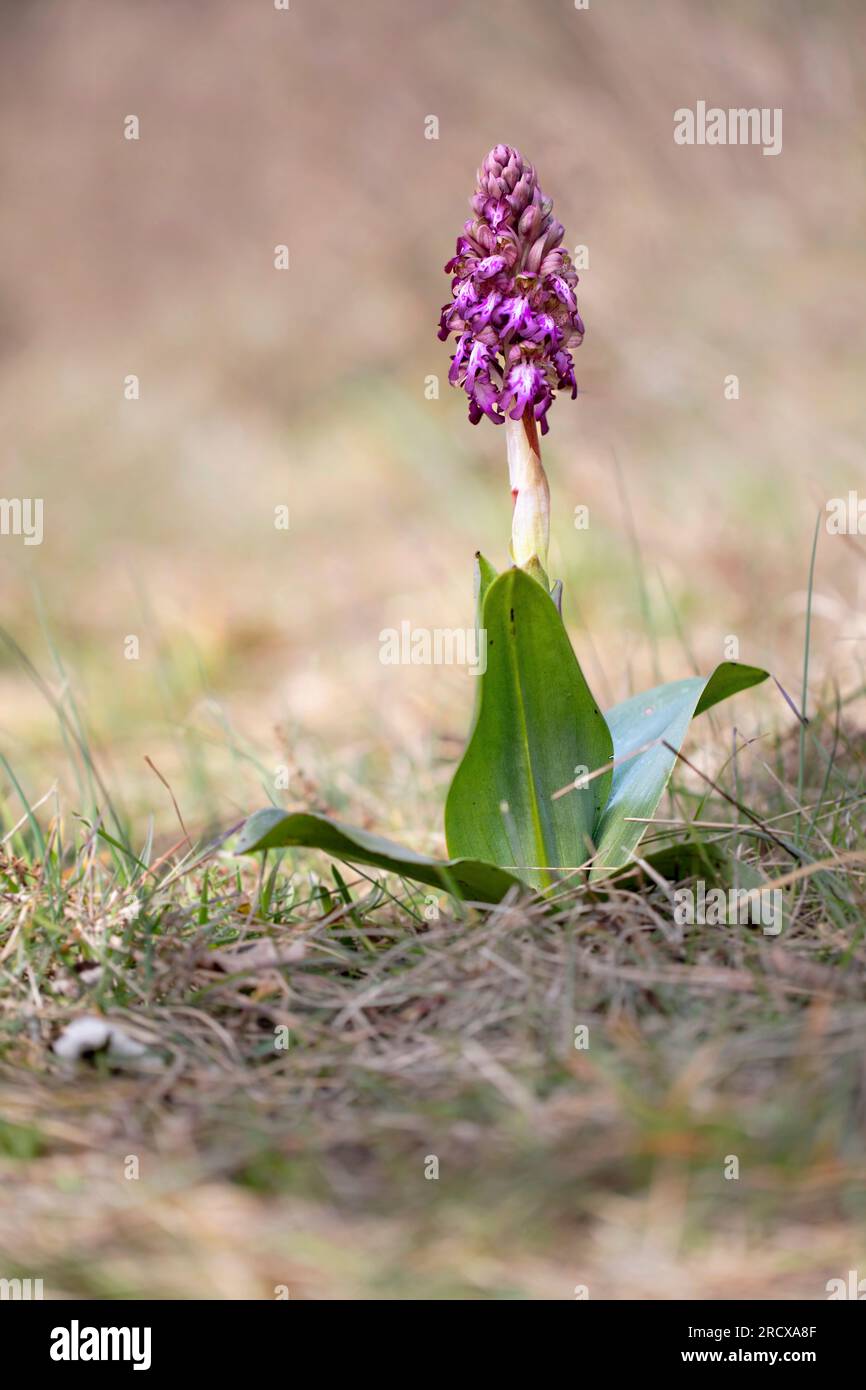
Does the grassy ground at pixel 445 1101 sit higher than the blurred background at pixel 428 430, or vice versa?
the blurred background at pixel 428 430

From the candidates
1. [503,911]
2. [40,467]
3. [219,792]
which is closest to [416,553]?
[219,792]

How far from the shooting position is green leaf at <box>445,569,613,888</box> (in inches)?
74.6

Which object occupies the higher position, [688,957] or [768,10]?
[768,10]

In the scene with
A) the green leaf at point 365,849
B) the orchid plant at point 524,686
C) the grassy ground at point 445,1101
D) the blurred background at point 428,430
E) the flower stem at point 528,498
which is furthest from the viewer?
the blurred background at point 428,430

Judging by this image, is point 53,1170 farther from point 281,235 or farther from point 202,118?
point 202,118

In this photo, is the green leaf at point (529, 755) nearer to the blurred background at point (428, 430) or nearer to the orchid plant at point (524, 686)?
the orchid plant at point (524, 686)

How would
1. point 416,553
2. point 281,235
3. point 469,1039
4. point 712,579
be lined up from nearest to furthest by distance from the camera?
point 469,1039, point 712,579, point 416,553, point 281,235

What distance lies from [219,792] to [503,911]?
Result: 188cm

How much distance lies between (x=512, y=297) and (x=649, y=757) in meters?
0.77

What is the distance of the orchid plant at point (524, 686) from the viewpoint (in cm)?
186

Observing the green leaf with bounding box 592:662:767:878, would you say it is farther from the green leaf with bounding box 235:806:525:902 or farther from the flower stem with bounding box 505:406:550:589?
the flower stem with bounding box 505:406:550:589

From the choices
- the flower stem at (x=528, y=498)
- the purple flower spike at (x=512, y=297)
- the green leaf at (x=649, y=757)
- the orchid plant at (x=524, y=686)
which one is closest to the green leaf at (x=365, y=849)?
the orchid plant at (x=524, y=686)

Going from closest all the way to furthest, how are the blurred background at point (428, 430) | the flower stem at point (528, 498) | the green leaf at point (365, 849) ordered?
the green leaf at point (365, 849) → the flower stem at point (528, 498) → the blurred background at point (428, 430)

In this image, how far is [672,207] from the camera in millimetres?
6020
